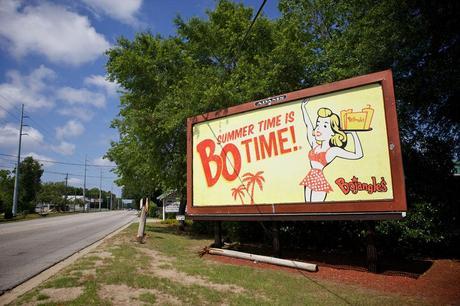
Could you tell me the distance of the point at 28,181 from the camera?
199 feet

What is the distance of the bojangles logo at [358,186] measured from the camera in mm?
9133

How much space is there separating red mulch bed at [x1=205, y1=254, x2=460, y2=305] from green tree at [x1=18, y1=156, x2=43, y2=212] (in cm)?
5887

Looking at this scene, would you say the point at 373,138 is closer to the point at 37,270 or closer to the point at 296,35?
the point at 37,270

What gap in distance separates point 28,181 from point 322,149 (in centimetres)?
6269

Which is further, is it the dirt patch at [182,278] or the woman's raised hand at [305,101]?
the woman's raised hand at [305,101]

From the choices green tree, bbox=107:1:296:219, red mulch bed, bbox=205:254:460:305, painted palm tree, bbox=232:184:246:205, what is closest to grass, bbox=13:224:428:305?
red mulch bed, bbox=205:254:460:305

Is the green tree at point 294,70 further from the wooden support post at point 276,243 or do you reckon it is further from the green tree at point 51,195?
Result: the green tree at point 51,195

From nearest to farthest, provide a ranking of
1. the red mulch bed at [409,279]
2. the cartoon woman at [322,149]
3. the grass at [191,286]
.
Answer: the grass at [191,286] < the red mulch bed at [409,279] < the cartoon woman at [322,149]

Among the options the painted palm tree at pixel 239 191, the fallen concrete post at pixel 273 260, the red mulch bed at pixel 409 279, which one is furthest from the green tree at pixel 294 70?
the painted palm tree at pixel 239 191

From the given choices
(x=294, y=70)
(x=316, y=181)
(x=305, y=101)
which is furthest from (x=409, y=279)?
(x=294, y=70)

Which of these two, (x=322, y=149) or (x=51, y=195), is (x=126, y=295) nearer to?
(x=322, y=149)

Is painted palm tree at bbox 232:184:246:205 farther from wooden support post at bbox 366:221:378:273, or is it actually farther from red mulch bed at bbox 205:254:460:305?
wooden support post at bbox 366:221:378:273

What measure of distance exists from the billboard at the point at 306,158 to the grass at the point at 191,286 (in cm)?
210

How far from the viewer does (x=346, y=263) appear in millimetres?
10688
